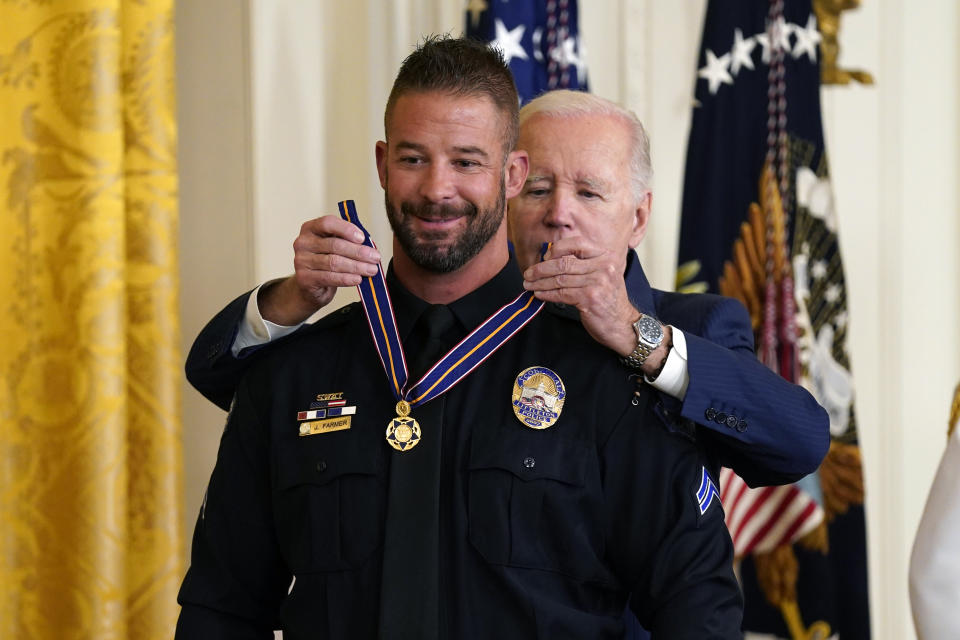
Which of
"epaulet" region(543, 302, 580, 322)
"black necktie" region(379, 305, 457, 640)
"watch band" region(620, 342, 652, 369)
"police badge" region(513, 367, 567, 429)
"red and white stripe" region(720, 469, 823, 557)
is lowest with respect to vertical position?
"red and white stripe" region(720, 469, 823, 557)

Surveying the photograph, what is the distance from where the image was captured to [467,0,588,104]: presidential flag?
296 cm

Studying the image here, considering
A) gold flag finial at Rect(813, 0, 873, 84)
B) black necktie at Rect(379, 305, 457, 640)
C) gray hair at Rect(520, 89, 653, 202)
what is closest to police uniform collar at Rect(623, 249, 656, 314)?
gray hair at Rect(520, 89, 653, 202)

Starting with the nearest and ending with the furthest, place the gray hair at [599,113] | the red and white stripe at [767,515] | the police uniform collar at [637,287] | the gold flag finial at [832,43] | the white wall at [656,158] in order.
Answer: the police uniform collar at [637,287]
the gray hair at [599,113]
the white wall at [656,158]
the red and white stripe at [767,515]
the gold flag finial at [832,43]

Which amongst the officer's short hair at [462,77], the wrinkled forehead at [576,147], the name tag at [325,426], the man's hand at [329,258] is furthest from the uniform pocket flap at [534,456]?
the wrinkled forehead at [576,147]

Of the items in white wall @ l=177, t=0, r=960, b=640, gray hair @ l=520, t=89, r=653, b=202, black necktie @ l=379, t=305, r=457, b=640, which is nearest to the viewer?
black necktie @ l=379, t=305, r=457, b=640

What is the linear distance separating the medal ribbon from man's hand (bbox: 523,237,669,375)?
0.06m

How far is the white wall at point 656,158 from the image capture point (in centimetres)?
288

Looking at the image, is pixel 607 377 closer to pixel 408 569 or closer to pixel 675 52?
pixel 408 569

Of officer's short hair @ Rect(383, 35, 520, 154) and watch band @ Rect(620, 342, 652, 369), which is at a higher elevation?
officer's short hair @ Rect(383, 35, 520, 154)

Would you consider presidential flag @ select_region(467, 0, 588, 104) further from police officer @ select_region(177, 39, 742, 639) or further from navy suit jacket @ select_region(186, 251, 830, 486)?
police officer @ select_region(177, 39, 742, 639)

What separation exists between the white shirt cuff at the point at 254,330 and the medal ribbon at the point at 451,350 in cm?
22

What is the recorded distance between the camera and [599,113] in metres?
2.38

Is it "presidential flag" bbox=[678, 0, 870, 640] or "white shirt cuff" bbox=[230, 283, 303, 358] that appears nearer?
"white shirt cuff" bbox=[230, 283, 303, 358]

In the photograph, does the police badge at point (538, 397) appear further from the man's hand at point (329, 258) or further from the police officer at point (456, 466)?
the man's hand at point (329, 258)
